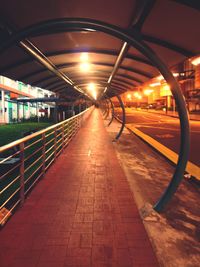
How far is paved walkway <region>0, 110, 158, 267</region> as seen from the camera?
281cm

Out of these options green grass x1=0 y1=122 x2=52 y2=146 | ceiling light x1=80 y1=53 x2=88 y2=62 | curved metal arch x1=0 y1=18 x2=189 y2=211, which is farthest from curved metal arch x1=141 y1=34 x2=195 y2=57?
green grass x1=0 y1=122 x2=52 y2=146

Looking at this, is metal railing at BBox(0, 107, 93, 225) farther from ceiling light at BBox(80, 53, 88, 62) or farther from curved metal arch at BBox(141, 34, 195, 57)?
curved metal arch at BBox(141, 34, 195, 57)

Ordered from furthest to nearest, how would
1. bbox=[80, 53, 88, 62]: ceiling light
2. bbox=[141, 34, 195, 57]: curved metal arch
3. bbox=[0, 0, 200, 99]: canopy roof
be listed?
1. bbox=[80, 53, 88, 62]: ceiling light
2. bbox=[141, 34, 195, 57]: curved metal arch
3. bbox=[0, 0, 200, 99]: canopy roof

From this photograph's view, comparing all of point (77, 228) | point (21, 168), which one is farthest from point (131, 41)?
point (77, 228)

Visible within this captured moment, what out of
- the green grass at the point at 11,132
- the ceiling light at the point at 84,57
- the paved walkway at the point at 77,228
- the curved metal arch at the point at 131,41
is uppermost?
the ceiling light at the point at 84,57

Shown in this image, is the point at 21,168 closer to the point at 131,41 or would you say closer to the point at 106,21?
the point at 131,41

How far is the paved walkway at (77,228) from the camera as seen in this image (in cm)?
281

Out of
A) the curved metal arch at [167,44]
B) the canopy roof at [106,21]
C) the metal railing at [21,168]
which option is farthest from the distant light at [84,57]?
the curved metal arch at [167,44]

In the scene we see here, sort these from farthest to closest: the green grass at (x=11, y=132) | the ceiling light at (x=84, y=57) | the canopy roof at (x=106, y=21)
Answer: the green grass at (x=11, y=132), the ceiling light at (x=84, y=57), the canopy roof at (x=106, y=21)

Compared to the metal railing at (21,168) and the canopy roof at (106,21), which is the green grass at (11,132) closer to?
the metal railing at (21,168)

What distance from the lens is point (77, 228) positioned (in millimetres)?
3494

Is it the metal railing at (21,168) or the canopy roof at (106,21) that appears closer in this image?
the canopy roof at (106,21)

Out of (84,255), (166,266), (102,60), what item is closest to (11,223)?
(84,255)

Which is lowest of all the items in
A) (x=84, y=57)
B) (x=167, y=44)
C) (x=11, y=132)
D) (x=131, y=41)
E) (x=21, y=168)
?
(x=11, y=132)
